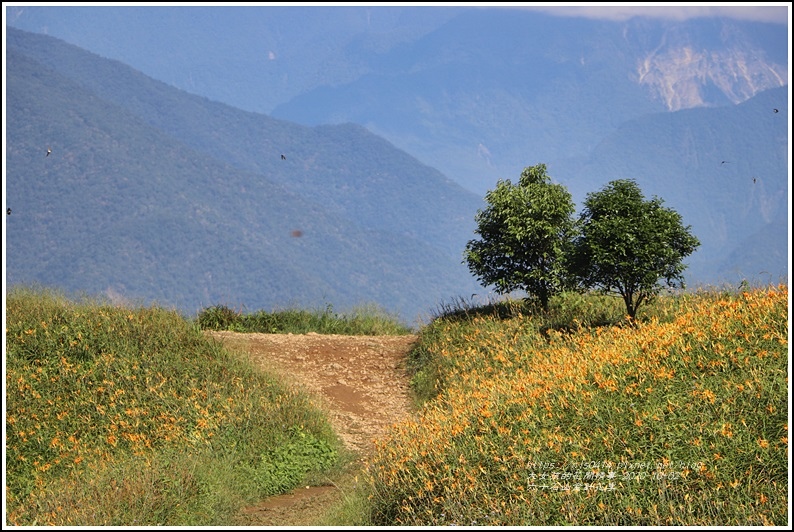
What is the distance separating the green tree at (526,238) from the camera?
18812 millimetres

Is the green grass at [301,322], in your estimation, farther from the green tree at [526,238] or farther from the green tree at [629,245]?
the green tree at [629,245]

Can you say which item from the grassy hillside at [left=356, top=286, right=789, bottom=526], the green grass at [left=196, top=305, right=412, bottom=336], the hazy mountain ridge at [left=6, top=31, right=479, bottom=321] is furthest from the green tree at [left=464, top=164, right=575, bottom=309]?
the hazy mountain ridge at [left=6, top=31, right=479, bottom=321]

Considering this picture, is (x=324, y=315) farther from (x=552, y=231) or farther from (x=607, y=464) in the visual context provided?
(x=607, y=464)

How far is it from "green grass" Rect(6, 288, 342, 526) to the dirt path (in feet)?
3.33

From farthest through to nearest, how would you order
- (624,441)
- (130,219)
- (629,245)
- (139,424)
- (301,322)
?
1. (130,219)
2. (301,322)
3. (629,245)
4. (139,424)
5. (624,441)

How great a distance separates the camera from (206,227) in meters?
163

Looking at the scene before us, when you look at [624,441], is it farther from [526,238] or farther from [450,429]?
[526,238]

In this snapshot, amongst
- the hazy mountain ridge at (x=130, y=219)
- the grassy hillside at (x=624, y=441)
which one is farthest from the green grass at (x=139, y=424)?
the hazy mountain ridge at (x=130, y=219)

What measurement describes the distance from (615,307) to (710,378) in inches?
347

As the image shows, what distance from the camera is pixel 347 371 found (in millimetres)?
18938

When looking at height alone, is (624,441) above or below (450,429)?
above

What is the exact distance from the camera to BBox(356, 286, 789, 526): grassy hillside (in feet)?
28.7

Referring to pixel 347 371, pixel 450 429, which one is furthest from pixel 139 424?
pixel 347 371

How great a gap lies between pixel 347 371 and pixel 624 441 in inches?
398
